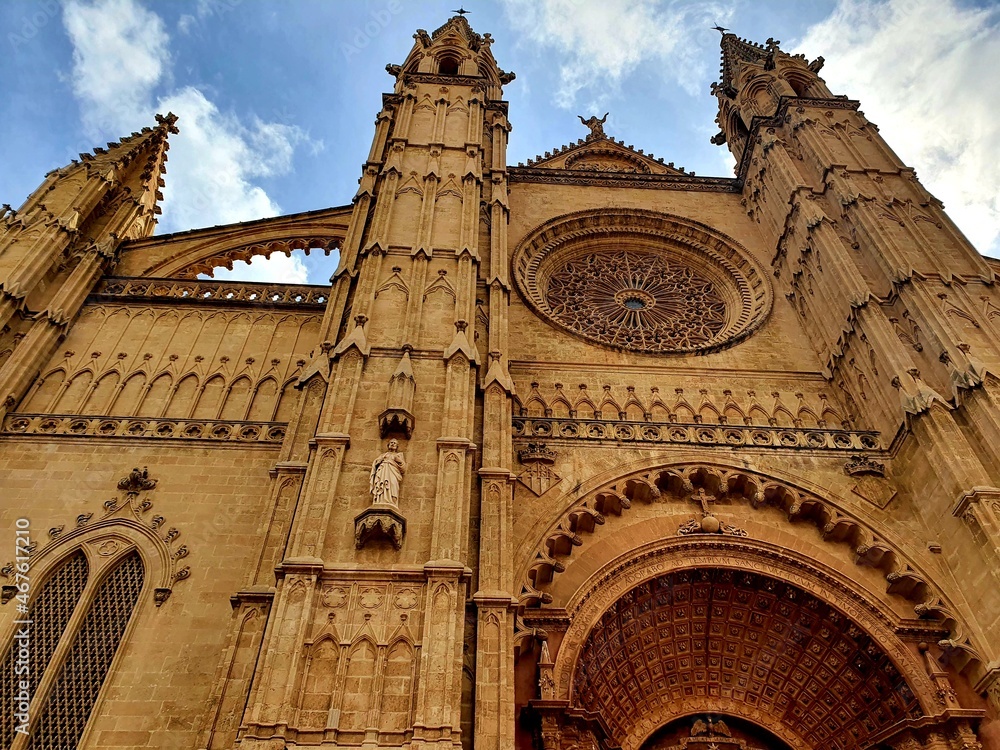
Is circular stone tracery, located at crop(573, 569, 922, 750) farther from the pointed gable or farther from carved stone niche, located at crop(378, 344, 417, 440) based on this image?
the pointed gable

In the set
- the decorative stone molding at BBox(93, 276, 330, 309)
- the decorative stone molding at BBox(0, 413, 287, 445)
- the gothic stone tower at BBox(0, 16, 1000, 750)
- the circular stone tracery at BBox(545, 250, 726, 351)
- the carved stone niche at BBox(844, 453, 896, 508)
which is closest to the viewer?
the gothic stone tower at BBox(0, 16, 1000, 750)

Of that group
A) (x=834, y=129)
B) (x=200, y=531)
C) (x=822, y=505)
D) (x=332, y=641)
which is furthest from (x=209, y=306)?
(x=834, y=129)

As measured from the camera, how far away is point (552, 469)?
10742 mm

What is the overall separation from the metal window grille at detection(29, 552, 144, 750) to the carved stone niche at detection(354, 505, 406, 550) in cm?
345

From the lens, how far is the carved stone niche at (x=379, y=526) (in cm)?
797

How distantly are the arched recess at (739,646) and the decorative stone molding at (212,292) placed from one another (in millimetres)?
7995

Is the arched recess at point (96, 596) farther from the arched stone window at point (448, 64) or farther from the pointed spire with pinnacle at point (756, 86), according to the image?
the pointed spire with pinnacle at point (756, 86)

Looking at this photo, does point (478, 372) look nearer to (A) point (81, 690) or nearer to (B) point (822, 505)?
(B) point (822, 505)

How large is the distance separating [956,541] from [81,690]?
1112 cm

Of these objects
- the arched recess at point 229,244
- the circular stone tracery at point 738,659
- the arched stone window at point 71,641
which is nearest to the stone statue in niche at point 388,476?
the circular stone tracery at point 738,659

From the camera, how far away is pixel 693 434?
1158 cm

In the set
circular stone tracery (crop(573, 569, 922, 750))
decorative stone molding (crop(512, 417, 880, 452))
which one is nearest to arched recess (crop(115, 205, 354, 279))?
decorative stone molding (crop(512, 417, 880, 452))

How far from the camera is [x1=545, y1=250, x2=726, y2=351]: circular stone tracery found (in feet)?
49.2

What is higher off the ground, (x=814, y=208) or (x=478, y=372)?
(x=814, y=208)
